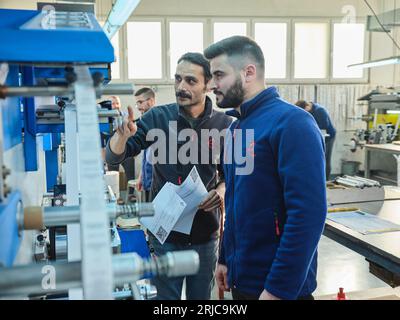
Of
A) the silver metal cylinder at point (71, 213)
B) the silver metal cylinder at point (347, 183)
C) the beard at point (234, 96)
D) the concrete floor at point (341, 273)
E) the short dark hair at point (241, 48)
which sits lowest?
the concrete floor at point (341, 273)

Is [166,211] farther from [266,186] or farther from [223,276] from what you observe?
[266,186]

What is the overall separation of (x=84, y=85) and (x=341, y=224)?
5.99ft

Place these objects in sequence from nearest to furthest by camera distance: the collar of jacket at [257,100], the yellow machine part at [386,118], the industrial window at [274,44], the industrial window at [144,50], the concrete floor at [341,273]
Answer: the collar of jacket at [257,100], the concrete floor at [341,273], the yellow machine part at [386,118], the industrial window at [144,50], the industrial window at [274,44]

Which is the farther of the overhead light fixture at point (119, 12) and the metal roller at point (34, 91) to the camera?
the overhead light fixture at point (119, 12)

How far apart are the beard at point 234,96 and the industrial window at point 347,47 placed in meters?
6.23

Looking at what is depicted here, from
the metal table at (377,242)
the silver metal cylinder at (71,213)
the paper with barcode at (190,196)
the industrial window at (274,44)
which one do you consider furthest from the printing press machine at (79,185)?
the industrial window at (274,44)

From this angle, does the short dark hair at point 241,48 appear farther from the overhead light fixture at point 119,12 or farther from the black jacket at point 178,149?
the overhead light fixture at point 119,12

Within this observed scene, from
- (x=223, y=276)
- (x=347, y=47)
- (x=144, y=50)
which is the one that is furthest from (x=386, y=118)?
(x=223, y=276)

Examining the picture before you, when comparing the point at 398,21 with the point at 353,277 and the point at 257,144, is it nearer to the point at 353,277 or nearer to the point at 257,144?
the point at 353,277

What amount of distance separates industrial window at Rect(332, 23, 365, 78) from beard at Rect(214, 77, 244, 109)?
623 cm

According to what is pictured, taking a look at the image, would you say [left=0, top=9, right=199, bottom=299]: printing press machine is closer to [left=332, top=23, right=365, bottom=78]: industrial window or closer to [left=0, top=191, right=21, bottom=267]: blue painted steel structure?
[left=0, top=191, right=21, bottom=267]: blue painted steel structure

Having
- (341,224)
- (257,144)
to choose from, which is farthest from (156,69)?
(257,144)

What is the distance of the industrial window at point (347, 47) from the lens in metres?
7.05

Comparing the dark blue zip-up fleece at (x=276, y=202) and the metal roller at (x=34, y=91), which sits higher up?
the metal roller at (x=34, y=91)
